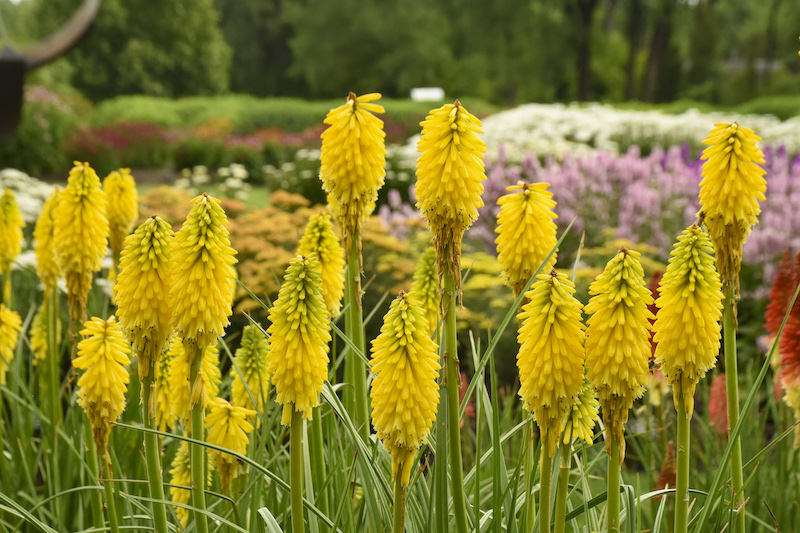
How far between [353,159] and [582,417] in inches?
34.3

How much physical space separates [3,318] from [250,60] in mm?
57742

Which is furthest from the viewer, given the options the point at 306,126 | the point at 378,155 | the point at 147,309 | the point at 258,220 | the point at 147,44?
the point at 147,44

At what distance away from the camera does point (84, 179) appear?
8.33 ft

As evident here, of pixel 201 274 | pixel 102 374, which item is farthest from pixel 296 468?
pixel 102 374

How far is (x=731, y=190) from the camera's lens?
75.7 inches

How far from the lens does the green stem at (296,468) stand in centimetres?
162

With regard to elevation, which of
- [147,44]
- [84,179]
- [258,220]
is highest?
[147,44]

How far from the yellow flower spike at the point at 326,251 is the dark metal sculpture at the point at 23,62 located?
26.5 ft

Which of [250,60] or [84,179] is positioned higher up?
[250,60]

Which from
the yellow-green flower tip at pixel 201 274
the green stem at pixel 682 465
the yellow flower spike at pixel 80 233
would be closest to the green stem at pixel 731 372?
the green stem at pixel 682 465

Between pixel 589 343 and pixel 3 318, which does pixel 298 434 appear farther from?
pixel 3 318

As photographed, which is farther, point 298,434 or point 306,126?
point 306,126

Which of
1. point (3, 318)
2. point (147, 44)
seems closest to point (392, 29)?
point (147, 44)

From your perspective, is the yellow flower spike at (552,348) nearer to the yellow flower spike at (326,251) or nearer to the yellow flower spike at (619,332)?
the yellow flower spike at (619,332)
